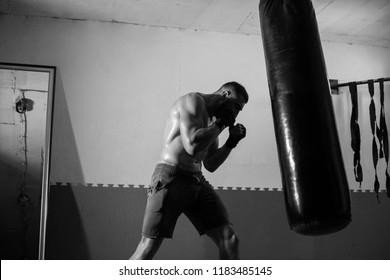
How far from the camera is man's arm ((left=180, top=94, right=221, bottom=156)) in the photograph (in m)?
2.39

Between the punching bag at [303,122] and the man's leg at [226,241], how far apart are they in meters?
0.39

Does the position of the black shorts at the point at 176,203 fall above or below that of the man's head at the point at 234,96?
below

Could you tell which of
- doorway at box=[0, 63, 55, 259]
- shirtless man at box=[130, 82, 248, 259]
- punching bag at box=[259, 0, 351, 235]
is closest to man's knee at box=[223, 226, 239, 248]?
shirtless man at box=[130, 82, 248, 259]

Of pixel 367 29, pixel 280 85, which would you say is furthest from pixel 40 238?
pixel 367 29

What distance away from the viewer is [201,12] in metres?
3.90

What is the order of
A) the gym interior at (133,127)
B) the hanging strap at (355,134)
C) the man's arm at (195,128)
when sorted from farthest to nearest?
1. the hanging strap at (355,134)
2. the gym interior at (133,127)
3. the man's arm at (195,128)

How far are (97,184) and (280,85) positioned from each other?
2.06 meters

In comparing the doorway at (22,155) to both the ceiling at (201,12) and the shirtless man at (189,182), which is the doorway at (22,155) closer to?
the ceiling at (201,12)

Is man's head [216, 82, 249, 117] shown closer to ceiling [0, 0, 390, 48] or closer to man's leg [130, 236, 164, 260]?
man's leg [130, 236, 164, 260]

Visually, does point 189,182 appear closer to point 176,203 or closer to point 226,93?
point 176,203

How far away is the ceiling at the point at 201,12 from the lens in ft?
12.2

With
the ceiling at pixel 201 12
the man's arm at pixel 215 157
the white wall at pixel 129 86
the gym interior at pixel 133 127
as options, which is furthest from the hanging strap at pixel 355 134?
the man's arm at pixel 215 157

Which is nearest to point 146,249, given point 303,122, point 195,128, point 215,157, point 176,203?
point 176,203
